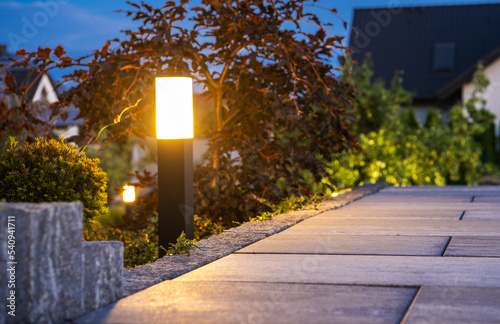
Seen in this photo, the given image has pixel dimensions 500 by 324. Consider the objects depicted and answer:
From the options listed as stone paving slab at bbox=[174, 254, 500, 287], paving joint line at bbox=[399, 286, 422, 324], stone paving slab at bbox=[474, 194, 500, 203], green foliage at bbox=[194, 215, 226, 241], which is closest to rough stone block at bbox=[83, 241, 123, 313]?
stone paving slab at bbox=[174, 254, 500, 287]

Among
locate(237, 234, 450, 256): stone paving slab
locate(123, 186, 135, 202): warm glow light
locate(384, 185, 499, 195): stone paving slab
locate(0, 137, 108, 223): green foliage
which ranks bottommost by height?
locate(237, 234, 450, 256): stone paving slab

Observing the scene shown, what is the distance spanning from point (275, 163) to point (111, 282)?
3941mm

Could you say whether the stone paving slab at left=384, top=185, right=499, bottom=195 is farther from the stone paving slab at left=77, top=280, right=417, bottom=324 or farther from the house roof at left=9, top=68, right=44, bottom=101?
the stone paving slab at left=77, top=280, right=417, bottom=324

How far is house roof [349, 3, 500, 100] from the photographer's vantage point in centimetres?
2261

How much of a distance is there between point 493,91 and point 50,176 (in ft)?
61.9

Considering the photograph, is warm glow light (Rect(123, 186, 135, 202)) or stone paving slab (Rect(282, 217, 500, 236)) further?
→ warm glow light (Rect(123, 186, 135, 202))

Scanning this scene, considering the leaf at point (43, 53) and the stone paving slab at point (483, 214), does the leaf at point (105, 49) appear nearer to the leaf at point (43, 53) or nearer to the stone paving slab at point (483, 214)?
the leaf at point (43, 53)

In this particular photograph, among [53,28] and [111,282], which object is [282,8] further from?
[111,282]

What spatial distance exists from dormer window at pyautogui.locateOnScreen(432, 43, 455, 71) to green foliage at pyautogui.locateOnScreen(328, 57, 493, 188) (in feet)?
24.1

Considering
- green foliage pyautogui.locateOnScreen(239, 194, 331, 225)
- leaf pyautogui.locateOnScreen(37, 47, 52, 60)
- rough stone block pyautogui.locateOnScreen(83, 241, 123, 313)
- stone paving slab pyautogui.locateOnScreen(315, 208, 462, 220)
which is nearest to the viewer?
rough stone block pyautogui.locateOnScreen(83, 241, 123, 313)

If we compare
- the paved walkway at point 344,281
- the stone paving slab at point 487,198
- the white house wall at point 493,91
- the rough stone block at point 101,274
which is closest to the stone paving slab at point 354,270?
the paved walkway at point 344,281

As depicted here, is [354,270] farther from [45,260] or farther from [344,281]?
[45,260]

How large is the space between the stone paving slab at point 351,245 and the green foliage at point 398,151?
19.3 feet

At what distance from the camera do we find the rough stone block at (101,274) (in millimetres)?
2869
